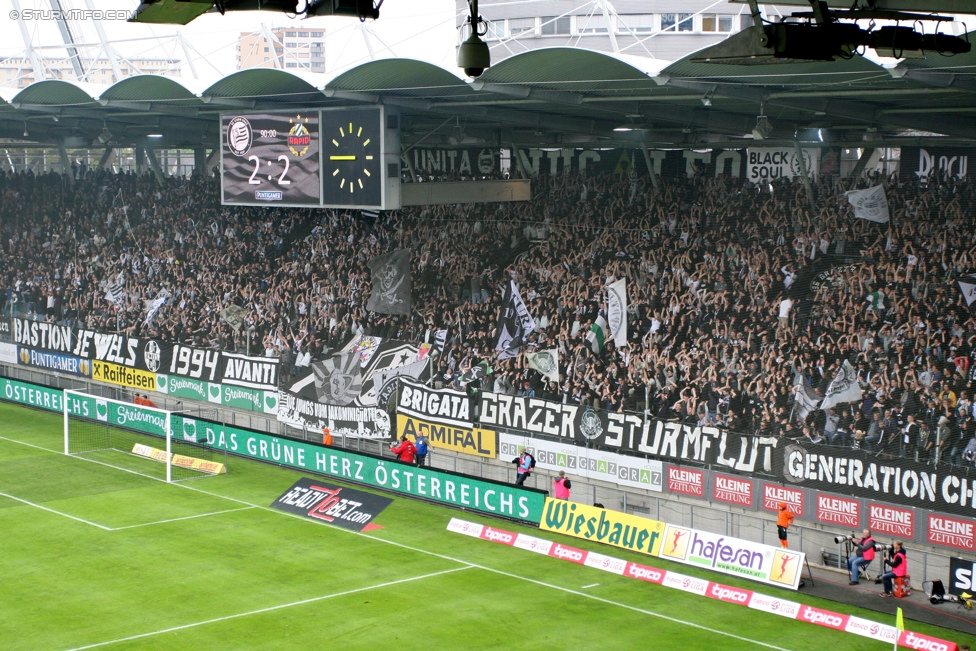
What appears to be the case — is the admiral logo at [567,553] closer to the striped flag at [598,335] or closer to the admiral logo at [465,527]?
the admiral logo at [465,527]

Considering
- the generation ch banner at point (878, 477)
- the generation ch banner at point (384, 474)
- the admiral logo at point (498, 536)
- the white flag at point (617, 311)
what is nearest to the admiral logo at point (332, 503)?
the generation ch banner at point (384, 474)

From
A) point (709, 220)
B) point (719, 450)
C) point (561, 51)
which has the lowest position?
point (719, 450)

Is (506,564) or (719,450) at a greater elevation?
(719,450)

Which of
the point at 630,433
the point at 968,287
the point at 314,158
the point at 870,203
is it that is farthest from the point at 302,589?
the point at 870,203

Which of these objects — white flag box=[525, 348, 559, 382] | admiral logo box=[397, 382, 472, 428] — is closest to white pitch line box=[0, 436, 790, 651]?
admiral logo box=[397, 382, 472, 428]

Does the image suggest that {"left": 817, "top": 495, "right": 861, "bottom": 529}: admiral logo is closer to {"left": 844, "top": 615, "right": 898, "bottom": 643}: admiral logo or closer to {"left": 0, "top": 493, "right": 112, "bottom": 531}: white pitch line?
{"left": 844, "top": 615, "right": 898, "bottom": 643}: admiral logo

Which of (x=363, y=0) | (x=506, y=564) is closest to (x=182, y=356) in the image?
(x=506, y=564)

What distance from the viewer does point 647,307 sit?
27719 mm

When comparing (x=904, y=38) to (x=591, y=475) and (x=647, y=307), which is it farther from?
(x=647, y=307)

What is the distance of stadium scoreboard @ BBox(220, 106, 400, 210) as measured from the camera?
26812 mm

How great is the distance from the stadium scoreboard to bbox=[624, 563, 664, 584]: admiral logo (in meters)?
9.86

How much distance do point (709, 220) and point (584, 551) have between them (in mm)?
9481

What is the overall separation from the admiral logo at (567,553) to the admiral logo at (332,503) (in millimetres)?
4027

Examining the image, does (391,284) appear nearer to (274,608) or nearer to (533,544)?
(533,544)
